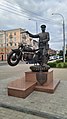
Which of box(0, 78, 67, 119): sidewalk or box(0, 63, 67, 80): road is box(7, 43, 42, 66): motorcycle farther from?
box(0, 63, 67, 80): road

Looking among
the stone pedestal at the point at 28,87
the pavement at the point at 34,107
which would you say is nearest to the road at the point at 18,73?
the stone pedestal at the point at 28,87

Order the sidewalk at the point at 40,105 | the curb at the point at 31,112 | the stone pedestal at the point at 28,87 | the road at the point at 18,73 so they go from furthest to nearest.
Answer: the road at the point at 18,73 → the stone pedestal at the point at 28,87 → the sidewalk at the point at 40,105 → the curb at the point at 31,112

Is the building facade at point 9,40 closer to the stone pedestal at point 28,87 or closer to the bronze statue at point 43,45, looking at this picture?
the bronze statue at point 43,45

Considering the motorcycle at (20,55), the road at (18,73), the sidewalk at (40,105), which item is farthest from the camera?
the road at (18,73)

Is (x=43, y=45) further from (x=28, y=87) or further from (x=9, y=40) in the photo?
(x=9, y=40)

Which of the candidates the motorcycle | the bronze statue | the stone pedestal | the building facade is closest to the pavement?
the stone pedestal

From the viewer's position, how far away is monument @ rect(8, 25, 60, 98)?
231 inches

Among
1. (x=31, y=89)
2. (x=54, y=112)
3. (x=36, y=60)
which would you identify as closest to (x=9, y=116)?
(x=54, y=112)

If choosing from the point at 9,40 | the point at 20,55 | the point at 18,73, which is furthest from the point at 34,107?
the point at 9,40

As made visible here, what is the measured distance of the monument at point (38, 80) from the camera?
5.86 m

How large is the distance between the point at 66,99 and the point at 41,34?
12.5ft

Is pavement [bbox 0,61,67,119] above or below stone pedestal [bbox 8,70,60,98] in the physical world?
below

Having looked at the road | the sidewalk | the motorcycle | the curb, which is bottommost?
the road

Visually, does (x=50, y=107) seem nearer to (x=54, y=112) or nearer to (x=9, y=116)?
(x=54, y=112)
